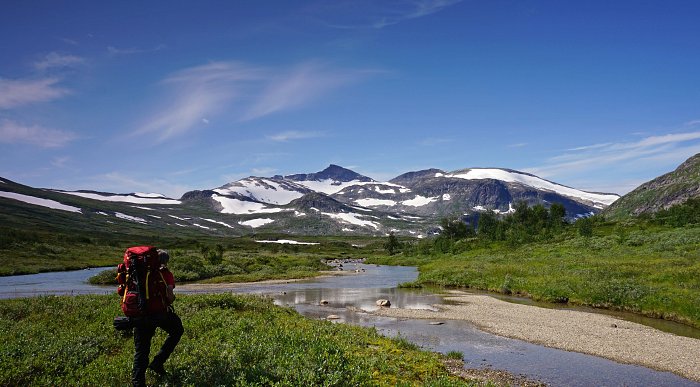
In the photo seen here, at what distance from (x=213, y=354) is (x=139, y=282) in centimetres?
477

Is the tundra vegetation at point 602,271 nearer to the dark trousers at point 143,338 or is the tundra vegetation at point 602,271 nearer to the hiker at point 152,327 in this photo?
the hiker at point 152,327

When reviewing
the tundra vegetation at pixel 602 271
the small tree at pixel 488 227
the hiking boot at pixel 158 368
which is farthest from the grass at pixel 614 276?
the small tree at pixel 488 227

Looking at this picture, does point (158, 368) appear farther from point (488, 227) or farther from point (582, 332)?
point (488, 227)

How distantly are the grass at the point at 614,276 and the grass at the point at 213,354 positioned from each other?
83.2 feet

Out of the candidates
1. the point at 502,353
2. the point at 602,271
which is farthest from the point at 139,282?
the point at 602,271

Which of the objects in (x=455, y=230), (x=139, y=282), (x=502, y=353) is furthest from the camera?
(x=455, y=230)

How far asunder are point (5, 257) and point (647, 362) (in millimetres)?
118157

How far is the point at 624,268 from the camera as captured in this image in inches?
1925

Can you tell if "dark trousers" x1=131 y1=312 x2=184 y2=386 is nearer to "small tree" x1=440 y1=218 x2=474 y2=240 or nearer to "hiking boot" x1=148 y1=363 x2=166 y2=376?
"hiking boot" x1=148 y1=363 x2=166 y2=376

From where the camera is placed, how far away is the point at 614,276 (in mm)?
46625

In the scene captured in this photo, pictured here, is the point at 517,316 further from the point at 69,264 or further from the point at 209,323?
the point at 69,264

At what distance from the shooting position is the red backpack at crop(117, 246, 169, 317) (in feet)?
39.6

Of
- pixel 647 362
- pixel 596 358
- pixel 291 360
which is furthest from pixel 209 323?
pixel 647 362

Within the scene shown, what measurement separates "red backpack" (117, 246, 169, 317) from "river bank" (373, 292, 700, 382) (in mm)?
23000
